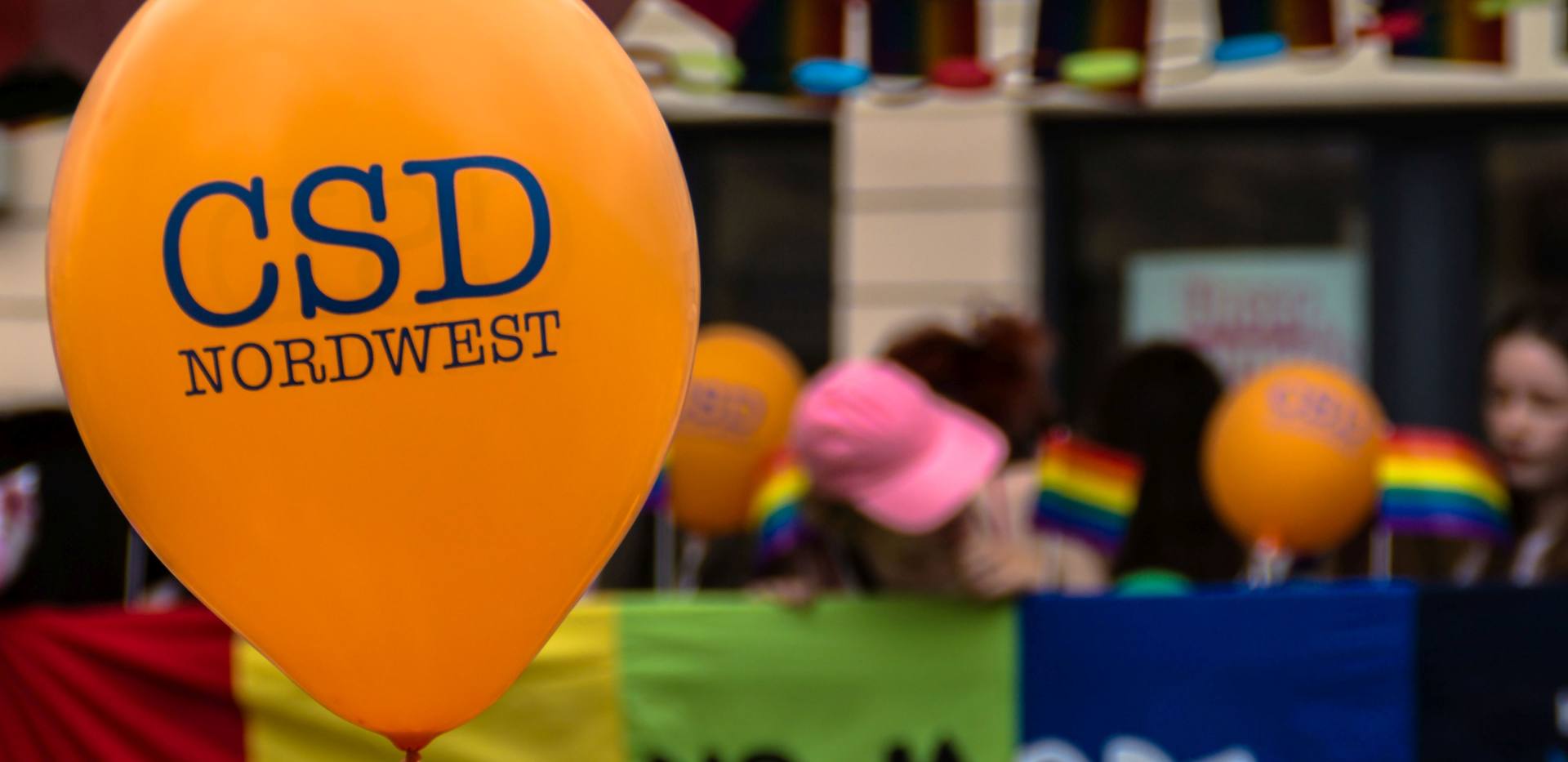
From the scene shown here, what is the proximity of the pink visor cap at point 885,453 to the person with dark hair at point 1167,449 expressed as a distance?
1.07 metres

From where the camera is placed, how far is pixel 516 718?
135 inches

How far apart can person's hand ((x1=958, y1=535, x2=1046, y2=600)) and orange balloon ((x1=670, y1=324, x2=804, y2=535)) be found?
106cm

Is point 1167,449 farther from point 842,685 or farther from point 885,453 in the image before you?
point 885,453

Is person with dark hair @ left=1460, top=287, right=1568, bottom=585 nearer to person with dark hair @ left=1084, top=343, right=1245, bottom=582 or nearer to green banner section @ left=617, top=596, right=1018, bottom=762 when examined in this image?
person with dark hair @ left=1084, top=343, right=1245, bottom=582

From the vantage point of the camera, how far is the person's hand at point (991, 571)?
3.32m

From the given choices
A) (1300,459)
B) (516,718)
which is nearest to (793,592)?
(516,718)

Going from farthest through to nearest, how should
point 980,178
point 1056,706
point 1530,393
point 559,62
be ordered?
point 980,178
point 1530,393
point 1056,706
point 559,62

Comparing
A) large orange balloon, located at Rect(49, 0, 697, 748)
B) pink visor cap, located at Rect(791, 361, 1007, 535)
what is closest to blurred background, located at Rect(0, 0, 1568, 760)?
pink visor cap, located at Rect(791, 361, 1007, 535)

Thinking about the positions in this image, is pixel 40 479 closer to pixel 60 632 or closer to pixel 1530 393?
pixel 60 632

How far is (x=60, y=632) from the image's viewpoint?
11.5 ft

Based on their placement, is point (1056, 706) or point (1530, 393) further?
point (1530, 393)

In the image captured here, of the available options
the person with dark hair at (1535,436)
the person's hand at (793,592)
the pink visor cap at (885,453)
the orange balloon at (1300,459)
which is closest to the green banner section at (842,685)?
the person's hand at (793,592)

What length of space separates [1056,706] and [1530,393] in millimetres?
1097

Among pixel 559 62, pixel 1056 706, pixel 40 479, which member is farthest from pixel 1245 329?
pixel 559 62
